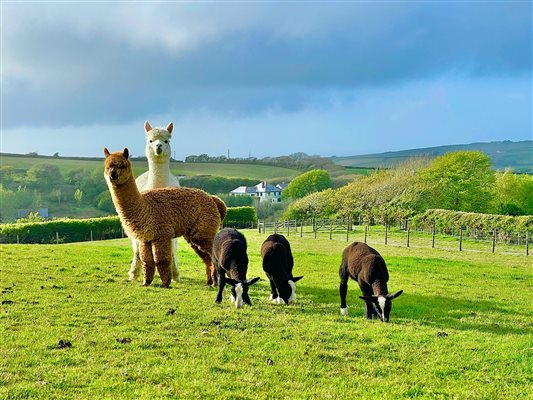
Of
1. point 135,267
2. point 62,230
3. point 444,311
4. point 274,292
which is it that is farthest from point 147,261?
point 62,230

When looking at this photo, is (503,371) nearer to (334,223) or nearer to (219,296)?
(219,296)

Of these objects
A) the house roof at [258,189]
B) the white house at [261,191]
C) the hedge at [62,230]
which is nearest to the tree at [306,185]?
the white house at [261,191]

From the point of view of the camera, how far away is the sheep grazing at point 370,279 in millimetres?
9180

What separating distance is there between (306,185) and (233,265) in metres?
61.3

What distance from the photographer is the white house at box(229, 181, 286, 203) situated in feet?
248

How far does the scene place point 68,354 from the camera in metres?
6.62

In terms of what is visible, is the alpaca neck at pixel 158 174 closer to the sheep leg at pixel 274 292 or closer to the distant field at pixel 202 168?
the sheep leg at pixel 274 292

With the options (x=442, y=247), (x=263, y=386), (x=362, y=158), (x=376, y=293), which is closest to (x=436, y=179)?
(x=442, y=247)

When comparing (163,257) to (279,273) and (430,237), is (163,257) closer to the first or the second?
(279,273)

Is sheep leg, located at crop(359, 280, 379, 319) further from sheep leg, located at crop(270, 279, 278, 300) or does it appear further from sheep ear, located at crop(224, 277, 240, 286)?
sheep ear, located at crop(224, 277, 240, 286)

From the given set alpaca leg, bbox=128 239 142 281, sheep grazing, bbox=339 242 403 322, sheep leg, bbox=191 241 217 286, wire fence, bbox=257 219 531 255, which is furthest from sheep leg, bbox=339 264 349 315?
wire fence, bbox=257 219 531 255

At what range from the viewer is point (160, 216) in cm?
1211

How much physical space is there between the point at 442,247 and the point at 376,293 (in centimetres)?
2513

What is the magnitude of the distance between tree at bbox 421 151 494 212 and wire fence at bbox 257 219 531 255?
628 centimetres
